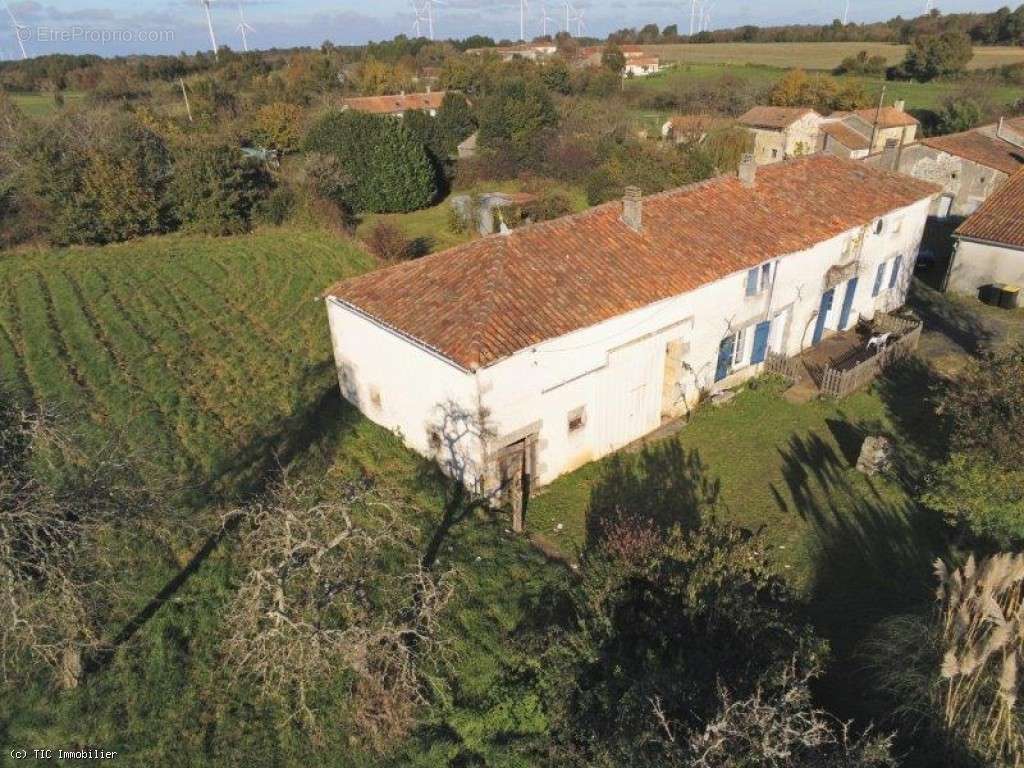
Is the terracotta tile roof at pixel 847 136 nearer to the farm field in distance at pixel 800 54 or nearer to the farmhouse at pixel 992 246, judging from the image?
the farmhouse at pixel 992 246

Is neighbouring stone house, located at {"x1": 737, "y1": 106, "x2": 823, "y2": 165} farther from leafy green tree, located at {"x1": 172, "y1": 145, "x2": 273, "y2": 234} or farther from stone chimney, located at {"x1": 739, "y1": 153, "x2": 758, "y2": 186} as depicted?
leafy green tree, located at {"x1": 172, "y1": 145, "x2": 273, "y2": 234}

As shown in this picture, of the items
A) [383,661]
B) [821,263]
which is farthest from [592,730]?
[821,263]

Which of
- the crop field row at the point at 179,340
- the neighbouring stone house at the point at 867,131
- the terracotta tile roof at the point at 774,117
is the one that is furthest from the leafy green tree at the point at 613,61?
the crop field row at the point at 179,340

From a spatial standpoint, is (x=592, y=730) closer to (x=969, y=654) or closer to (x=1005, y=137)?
(x=969, y=654)

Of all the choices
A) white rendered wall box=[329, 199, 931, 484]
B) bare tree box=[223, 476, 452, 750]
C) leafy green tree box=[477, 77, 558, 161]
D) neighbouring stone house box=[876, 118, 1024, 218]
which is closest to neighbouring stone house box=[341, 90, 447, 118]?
leafy green tree box=[477, 77, 558, 161]

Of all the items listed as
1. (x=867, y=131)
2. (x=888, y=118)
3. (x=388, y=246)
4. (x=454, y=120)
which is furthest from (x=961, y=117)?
(x=388, y=246)

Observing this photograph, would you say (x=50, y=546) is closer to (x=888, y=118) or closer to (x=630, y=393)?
(x=630, y=393)
